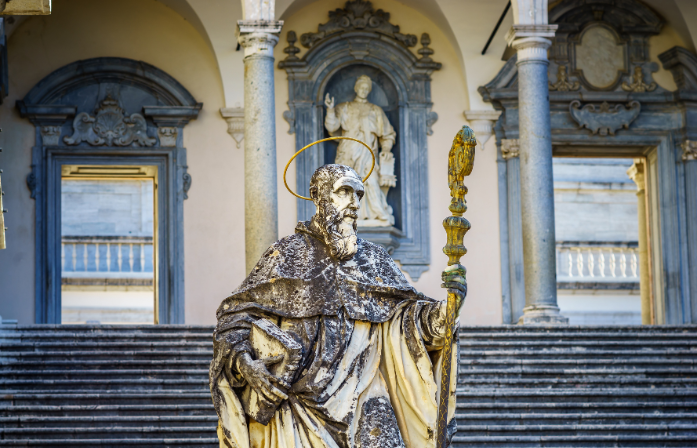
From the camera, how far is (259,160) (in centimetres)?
1280

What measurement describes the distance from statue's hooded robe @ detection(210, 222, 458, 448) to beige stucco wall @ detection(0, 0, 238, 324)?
9925 millimetres

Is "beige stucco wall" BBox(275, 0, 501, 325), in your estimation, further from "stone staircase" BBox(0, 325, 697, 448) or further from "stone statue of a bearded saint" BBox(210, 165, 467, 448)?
"stone statue of a bearded saint" BBox(210, 165, 467, 448)

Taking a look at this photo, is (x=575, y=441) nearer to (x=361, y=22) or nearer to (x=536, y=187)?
(x=536, y=187)

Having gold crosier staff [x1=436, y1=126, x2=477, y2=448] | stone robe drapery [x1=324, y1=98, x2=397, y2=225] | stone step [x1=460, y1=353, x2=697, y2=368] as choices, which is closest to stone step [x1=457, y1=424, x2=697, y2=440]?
stone step [x1=460, y1=353, x2=697, y2=368]

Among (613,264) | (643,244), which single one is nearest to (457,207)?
(643,244)

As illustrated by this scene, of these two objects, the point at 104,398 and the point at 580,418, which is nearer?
the point at 580,418

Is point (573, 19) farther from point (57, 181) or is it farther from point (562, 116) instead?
point (57, 181)

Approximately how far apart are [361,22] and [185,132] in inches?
105

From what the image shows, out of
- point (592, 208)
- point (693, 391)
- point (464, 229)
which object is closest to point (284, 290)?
point (464, 229)

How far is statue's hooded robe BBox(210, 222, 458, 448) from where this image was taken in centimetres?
519

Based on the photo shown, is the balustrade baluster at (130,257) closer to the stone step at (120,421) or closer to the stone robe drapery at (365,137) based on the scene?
the stone robe drapery at (365,137)

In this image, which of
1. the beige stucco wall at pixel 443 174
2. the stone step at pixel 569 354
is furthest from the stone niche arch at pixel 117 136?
the stone step at pixel 569 354

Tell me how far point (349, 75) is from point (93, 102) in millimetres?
3293

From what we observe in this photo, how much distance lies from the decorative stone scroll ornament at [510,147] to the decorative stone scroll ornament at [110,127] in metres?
4.41
